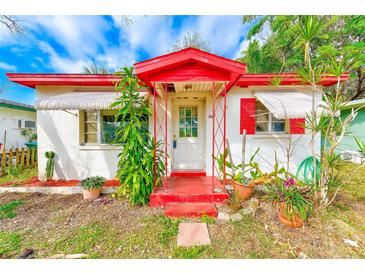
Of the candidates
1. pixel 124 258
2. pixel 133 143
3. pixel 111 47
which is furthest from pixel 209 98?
pixel 111 47

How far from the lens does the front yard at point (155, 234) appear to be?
7.32 feet

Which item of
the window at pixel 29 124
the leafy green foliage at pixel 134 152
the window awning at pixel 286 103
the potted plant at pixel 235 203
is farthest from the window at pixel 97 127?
the window at pixel 29 124

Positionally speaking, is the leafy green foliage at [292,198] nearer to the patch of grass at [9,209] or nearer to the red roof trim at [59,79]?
the red roof trim at [59,79]

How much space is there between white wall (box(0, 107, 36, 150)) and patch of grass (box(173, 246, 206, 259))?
11738 mm

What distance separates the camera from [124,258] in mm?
2174

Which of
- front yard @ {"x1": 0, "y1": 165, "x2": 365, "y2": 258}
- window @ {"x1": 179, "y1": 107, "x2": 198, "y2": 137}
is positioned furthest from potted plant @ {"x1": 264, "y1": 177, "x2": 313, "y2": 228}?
window @ {"x1": 179, "y1": 107, "x2": 198, "y2": 137}

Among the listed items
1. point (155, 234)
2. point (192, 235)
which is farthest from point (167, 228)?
point (192, 235)

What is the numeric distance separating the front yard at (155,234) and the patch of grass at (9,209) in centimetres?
5

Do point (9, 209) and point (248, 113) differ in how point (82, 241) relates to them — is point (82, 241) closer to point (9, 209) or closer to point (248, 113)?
point (9, 209)

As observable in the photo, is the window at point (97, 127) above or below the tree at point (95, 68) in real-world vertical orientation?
below

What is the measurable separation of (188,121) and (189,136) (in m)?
0.49

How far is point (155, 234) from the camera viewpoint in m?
2.54

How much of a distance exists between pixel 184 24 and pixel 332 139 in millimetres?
5456
